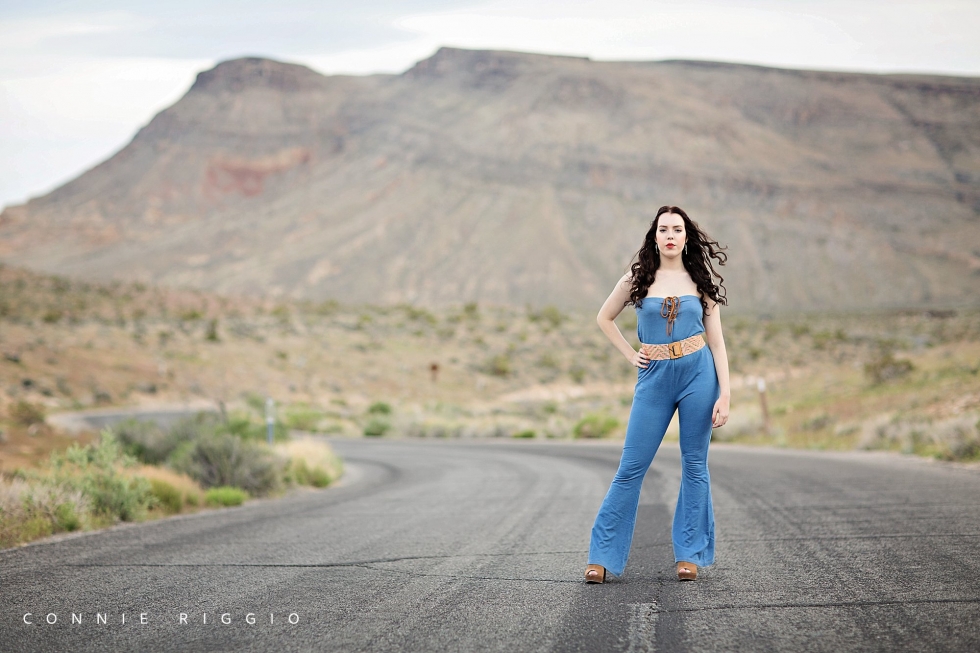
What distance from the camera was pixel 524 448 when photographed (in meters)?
22.2

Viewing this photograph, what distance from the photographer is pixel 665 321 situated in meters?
5.19

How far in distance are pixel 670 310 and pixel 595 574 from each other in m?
1.58

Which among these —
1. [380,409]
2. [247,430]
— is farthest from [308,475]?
[380,409]

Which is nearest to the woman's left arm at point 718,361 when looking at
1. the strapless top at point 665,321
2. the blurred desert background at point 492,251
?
the strapless top at point 665,321

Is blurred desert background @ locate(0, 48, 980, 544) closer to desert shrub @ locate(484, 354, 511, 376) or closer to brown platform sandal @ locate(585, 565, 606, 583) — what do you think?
desert shrub @ locate(484, 354, 511, 376)

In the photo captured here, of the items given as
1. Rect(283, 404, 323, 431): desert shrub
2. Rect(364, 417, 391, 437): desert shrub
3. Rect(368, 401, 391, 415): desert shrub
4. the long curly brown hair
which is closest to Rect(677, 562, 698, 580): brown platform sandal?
the long curly brown hair

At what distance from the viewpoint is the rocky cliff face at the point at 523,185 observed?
110m

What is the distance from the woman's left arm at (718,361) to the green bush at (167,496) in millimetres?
6591

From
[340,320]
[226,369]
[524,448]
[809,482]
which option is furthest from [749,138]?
[809,482]

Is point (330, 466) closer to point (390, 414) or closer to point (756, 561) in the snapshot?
point (756, 561)

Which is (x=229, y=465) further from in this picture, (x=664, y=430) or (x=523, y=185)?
(x=523, y=185)

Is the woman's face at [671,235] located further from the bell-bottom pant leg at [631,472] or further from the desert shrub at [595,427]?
the desert shrub at [595,427]

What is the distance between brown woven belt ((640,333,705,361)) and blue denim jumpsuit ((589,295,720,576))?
0.03 meters

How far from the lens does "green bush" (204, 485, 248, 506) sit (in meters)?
10.6
